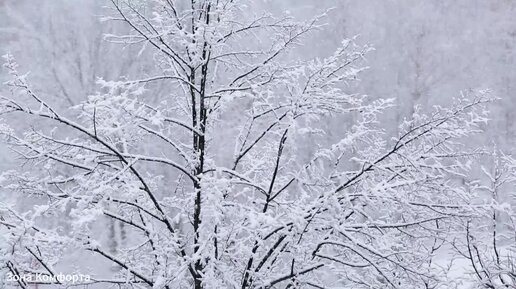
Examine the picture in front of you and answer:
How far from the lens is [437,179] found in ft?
12.0

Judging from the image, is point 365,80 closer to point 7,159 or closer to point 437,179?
point 7,159

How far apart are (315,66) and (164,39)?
1.25m

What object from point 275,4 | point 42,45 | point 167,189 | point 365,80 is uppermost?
point 275,4

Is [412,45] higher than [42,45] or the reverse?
higher

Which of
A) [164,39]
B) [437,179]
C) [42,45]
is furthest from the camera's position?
[42,45]

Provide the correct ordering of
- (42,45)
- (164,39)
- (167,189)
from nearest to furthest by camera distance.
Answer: (164,39) → (167,189) → (42,45)

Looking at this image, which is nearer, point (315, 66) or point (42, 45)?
point (315, 66)

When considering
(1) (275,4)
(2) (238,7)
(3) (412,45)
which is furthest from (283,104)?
(1) (275,4)

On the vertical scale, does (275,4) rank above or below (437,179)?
above

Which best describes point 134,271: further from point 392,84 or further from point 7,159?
point 392,84

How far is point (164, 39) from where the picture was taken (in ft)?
13.0

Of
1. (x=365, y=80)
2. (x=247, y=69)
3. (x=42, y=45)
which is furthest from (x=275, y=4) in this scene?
(x=247, y=69)

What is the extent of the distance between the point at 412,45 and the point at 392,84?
5.97 ft

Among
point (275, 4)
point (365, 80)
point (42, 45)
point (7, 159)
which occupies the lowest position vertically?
point (7, 159)
